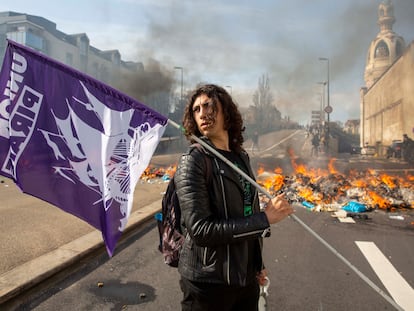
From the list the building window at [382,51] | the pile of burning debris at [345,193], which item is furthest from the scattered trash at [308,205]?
the building window at [382,51]

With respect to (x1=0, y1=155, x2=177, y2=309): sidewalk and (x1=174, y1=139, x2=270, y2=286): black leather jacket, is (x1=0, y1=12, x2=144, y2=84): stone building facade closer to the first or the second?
(x1=0, y1=155, x2=177, y2=309): sidewalk

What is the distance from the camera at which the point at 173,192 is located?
5.60 feet

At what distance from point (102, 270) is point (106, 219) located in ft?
7.23

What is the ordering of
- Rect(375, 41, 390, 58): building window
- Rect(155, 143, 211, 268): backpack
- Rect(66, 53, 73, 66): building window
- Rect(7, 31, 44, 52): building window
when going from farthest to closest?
Rect(375, 41, 390, 58): building window, Rect(66, 53, 73, 66): building window, Rect(7, 31, 44, 52): building window, Rect(155, 143, 211, 268): backpack

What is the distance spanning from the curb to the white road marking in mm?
3448

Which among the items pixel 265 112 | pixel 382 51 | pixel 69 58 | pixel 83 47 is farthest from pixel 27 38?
pixel 382 51

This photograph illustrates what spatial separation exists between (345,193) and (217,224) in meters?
8.36

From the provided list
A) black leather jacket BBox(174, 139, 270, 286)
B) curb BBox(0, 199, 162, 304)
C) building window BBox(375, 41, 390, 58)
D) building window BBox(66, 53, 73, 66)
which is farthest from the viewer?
building window BBox(375, 41, 390, 58)

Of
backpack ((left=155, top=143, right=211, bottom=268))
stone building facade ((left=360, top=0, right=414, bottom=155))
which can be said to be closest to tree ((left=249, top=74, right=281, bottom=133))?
stone building facade ((left=360, top=0, right=414, bottom=155))

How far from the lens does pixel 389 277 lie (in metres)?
3.81

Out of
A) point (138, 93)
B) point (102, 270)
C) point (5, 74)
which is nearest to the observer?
point (5, 74)

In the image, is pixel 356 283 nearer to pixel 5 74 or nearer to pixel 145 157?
pixel 145 157

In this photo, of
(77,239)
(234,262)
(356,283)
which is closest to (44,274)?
(77,239)

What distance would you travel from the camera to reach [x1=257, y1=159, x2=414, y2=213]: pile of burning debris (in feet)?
25.6
